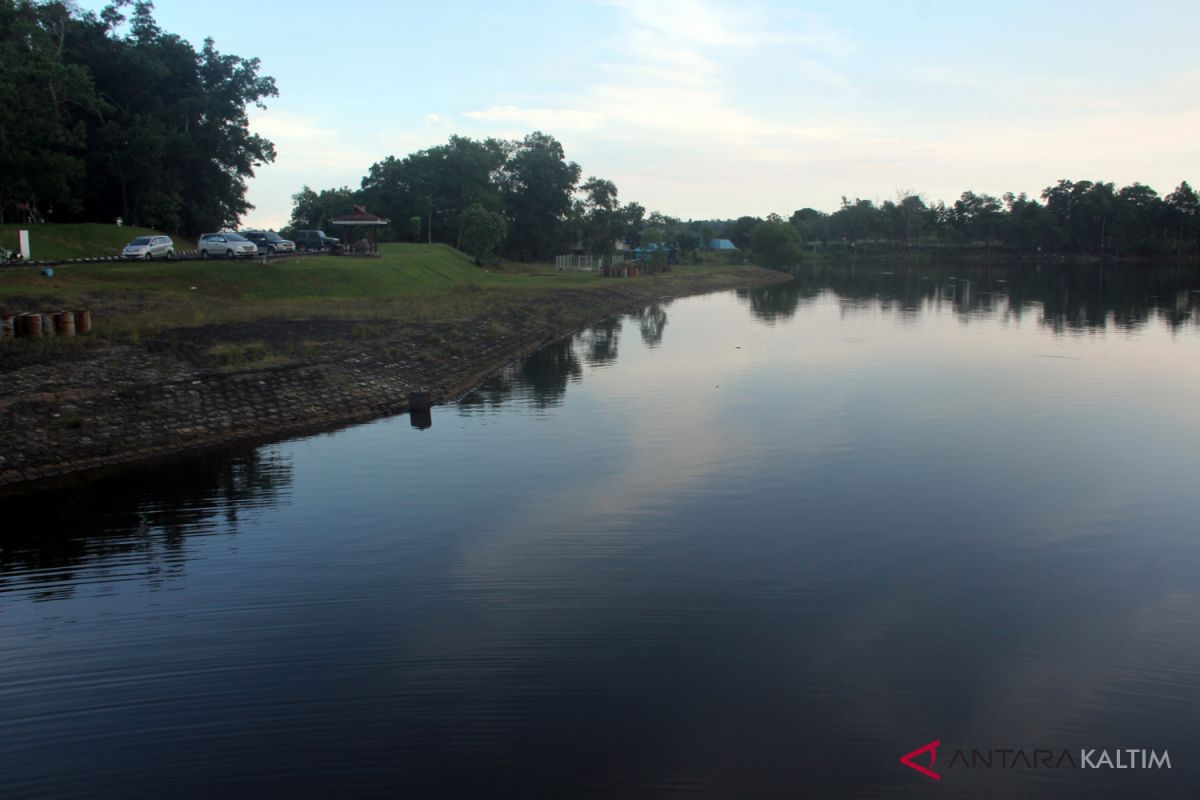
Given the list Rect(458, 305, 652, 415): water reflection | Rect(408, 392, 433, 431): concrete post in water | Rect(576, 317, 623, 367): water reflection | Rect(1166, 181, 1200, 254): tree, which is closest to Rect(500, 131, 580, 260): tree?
Rect(576, 317, 623, 367): water reflection

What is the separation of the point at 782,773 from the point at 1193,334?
2202 inches

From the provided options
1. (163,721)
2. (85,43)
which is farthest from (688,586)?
(85,43)

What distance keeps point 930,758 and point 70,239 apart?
63.6 metres

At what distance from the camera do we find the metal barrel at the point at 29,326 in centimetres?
2925

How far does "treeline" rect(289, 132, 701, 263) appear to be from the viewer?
3890 inches

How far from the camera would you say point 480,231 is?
86062 mm

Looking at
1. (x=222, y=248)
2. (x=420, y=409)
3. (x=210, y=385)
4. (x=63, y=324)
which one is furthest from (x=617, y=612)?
(x=222, y=248)

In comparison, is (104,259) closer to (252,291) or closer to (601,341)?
(252,291)

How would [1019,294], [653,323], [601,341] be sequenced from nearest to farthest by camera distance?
1. [601,341]
2. [653,323]
3. [1019,294]

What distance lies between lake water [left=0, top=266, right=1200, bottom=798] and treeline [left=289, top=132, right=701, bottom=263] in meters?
73.0

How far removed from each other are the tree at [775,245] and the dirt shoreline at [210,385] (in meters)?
103

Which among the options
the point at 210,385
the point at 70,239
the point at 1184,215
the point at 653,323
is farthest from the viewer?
the point at 1184,215

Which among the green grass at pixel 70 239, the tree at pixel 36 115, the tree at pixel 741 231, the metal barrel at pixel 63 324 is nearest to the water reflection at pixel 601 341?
the metal barrel at pixel 63 324

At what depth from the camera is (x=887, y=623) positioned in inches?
540
